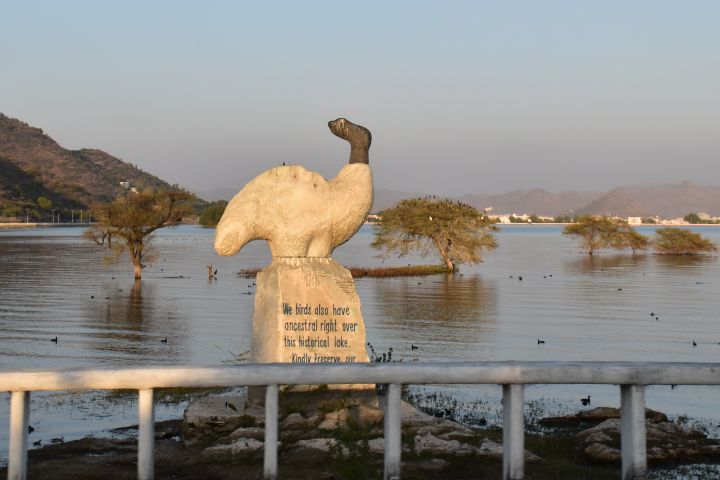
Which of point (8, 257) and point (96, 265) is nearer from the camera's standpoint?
point (96, 265)

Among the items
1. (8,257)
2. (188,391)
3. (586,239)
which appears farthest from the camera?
(586,239)

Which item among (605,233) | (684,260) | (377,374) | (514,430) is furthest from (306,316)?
(605,233)

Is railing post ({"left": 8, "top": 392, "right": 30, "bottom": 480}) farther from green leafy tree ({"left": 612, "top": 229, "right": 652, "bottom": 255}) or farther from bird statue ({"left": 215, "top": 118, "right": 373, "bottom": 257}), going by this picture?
green leafy tree ({"left": 612, "top": 229, "right": 652, "bottom": 255})

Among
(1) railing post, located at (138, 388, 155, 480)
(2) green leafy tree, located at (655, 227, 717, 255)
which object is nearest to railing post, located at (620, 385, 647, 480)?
(1) railing post, located at (138, 388, 155, 480)

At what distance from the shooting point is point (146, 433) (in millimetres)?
5316

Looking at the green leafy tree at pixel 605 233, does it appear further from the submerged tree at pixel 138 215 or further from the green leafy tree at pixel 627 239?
the submerged tree at pixel 138 215

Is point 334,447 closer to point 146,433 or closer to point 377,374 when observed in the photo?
point 377,374

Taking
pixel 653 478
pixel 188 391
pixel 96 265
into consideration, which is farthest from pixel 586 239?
pixel 653 478

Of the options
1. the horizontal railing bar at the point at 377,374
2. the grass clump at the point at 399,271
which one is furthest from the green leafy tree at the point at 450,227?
the horizontal railing bar at the point at 377,374

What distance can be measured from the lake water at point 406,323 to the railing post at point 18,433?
3.70 metres

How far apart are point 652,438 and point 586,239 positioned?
90.3 meters

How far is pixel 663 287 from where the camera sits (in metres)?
50.8

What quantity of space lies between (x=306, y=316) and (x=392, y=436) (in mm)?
6231

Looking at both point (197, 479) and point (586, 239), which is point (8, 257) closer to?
point (586, 239)
